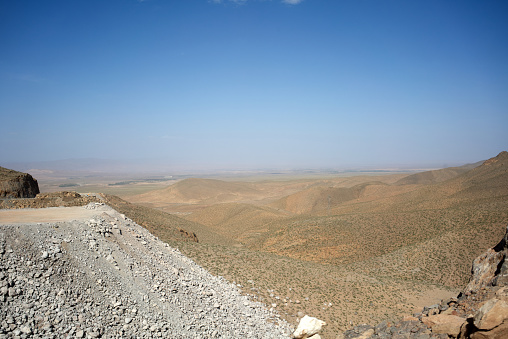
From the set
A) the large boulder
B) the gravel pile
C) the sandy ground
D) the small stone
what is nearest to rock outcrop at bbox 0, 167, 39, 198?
the sandy ground

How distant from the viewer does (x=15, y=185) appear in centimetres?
2255

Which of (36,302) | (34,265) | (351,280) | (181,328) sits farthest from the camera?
(351,280)

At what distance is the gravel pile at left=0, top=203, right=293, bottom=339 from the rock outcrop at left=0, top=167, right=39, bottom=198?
1236cm

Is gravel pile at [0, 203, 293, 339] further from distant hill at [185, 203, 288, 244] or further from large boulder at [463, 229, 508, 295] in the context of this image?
distant hill at [185, 203, 288, 244]

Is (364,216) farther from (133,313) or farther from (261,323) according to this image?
(133,313)

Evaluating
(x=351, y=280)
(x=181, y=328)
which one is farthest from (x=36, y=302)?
(x=351, y=280)

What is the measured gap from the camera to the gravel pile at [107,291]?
8.36 metres

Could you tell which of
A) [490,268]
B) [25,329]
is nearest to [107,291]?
[25,329]

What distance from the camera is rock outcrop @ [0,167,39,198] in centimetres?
2173

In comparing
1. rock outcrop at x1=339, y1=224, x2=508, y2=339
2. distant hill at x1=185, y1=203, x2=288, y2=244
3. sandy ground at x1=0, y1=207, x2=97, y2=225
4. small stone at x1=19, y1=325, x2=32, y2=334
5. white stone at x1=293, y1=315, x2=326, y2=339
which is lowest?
distant hill at x1=185, y1=203, x2=288, y2=244

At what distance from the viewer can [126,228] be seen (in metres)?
15.6

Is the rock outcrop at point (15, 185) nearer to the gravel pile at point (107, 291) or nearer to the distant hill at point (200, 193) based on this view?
the gravel pile at point (107, 291)

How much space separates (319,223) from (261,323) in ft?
78.6

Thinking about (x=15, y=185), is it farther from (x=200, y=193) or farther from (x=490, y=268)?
(x=200, y=193)
